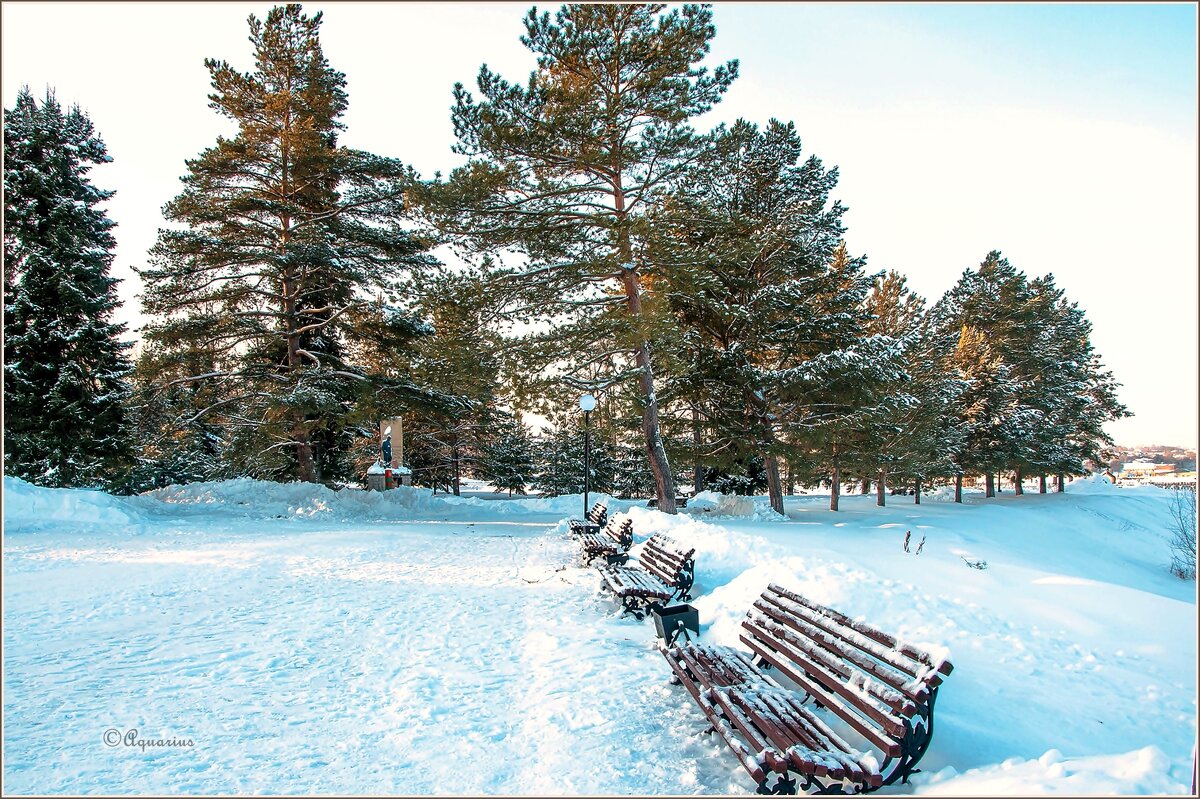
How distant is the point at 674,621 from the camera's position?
576 centimetres

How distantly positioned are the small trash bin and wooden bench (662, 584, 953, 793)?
115 cm

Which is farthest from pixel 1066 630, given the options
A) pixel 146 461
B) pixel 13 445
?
pixel 146 461

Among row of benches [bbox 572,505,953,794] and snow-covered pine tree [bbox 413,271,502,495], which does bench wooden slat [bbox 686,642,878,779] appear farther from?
snow-covered pine tree [bbox 413,271,502,495]

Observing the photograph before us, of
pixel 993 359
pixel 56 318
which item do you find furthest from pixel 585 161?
pixel 993 359

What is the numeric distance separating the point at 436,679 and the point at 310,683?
100 centimetres

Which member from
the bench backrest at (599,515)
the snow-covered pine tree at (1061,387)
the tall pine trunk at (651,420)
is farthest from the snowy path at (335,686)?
the snow-covered pine tree at (1061,387)

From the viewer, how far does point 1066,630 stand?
507cm

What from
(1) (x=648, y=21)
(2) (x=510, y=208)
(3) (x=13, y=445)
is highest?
(1) (x=648, y=21)

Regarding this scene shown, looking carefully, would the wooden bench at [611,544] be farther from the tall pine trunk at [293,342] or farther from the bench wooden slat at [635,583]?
the tall pine trunk at [293,342]

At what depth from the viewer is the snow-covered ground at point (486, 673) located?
333cm

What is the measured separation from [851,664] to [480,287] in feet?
39.7

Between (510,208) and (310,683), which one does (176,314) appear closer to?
(510,208)

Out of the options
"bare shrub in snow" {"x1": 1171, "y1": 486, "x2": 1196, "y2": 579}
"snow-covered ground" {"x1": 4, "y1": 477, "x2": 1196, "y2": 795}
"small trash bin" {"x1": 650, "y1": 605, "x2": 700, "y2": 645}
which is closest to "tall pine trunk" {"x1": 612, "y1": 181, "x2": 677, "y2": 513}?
"snow-covered ground" {"x1": 4, "y1": 477, "x2": 1196, "y2": 795}

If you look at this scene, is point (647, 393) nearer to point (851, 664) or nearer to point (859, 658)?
point (851, 664)
